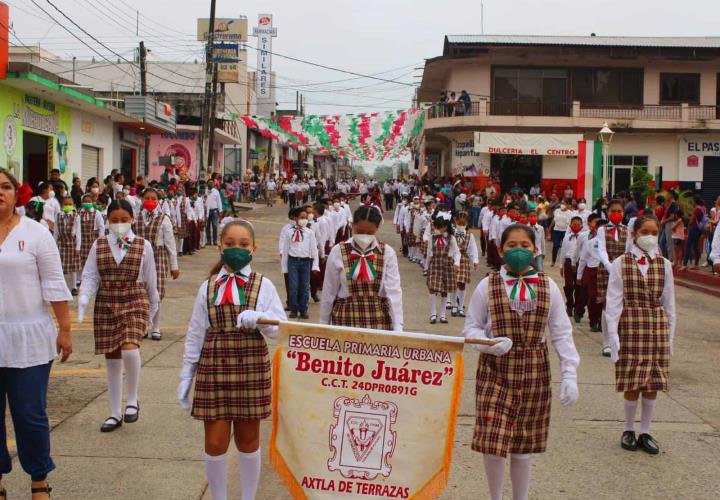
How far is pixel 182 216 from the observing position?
20.9 metres

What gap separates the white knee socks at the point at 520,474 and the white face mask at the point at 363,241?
7.03ft

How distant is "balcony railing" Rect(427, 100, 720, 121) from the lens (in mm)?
35781

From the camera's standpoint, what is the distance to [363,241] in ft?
20.2

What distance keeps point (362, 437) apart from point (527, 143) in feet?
103

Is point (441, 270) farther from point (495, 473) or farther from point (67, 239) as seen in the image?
point (495, 473)

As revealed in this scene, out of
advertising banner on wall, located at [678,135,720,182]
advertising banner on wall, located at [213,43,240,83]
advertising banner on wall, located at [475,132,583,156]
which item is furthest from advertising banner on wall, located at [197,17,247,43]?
advertising banner on wall, located at [678,135,720,182]

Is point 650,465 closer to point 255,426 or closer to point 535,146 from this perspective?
point 255,426

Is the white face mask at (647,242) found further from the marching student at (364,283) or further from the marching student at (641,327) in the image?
the marching student at (364,283)

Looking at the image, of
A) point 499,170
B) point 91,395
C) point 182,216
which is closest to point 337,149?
point 499,170

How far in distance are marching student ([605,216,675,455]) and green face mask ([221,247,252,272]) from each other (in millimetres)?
3043

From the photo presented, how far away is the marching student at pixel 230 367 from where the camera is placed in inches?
176

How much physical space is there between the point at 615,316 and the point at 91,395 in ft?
15.0

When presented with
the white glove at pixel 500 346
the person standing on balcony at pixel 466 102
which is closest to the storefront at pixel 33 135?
the person standing on balcony at pixel 466 102

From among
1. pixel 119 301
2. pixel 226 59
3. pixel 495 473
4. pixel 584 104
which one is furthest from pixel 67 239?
pixel 584 104
